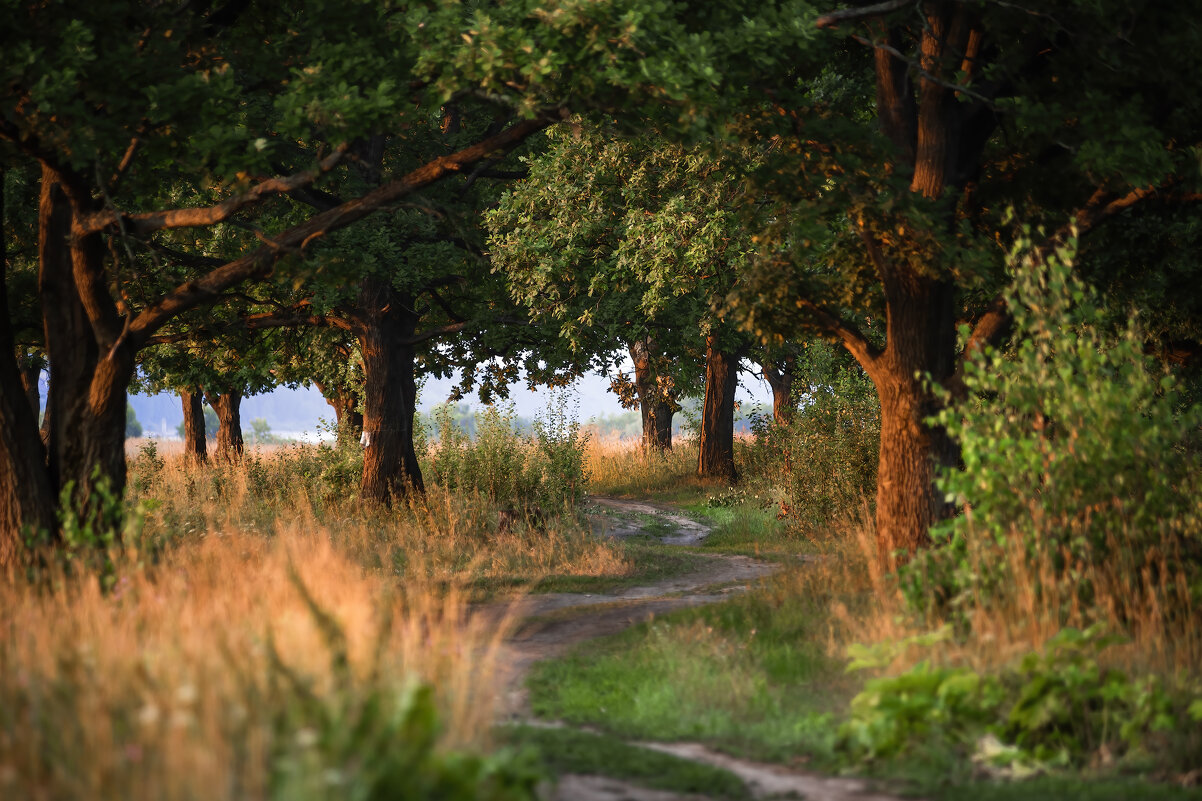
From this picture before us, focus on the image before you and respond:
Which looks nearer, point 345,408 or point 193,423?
point 345,408

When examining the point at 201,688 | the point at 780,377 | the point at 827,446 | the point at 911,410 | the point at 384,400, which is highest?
the point at 780,377

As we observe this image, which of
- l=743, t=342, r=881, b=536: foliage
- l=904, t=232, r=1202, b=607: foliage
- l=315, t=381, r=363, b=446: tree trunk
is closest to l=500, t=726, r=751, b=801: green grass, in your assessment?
l=904, t=232, r=1202, b=607: foliage

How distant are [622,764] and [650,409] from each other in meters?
28.1

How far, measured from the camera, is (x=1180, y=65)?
1141 cm

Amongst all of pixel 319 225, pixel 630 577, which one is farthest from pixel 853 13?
pixel 630 577

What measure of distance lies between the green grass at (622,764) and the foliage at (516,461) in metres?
11.8

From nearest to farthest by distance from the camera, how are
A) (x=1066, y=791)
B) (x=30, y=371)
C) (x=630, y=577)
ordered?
(x=1066, y=791) < (x=630, y=577) < (x=30, y=371)

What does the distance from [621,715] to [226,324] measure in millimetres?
15109

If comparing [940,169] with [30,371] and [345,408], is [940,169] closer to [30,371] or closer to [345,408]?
[345,408]

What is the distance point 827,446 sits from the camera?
63.1 feet

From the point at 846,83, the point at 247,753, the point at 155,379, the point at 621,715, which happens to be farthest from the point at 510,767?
the point at 155,379

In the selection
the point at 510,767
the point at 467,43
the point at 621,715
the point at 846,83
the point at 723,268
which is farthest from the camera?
the point at 723,268

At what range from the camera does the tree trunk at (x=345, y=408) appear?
84.8 ft

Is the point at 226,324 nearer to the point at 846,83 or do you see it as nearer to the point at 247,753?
the point at 846,83
